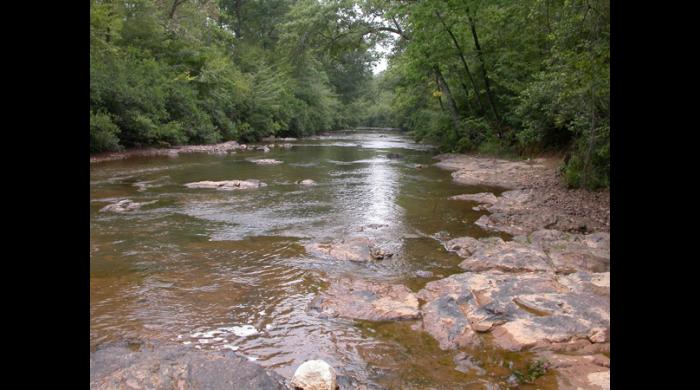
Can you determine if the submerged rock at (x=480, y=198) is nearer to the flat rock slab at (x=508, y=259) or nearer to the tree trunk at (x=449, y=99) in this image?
the flat rock slab at (x=508, y=259)

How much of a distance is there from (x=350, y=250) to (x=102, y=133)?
14646mm

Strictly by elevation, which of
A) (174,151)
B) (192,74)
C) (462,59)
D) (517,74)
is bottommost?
(174,151)

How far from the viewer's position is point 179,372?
11.1 feet

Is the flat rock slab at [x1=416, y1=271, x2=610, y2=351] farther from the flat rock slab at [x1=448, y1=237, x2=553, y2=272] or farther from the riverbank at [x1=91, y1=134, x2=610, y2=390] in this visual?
the flat rock slab at [x1=448, y1=237, x2=553, y2=272]

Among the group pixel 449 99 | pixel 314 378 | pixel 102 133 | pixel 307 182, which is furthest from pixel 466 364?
pixel 449 99

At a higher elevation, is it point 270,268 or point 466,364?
point 270,268

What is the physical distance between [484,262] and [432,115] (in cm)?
2230

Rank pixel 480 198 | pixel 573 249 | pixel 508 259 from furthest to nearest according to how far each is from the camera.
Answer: pixel 480 198 → pixel 573 249 → pixel 508 259

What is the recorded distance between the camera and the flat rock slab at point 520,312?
430 cm

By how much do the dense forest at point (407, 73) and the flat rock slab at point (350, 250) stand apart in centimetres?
453

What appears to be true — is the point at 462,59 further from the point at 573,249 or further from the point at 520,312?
the point at 520,312

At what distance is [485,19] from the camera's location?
17953mm

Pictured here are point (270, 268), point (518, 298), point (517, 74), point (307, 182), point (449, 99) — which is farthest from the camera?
point (449, 99)

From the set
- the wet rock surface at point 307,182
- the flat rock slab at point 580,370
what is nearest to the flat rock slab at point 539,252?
Result: the flat rock slab at point 580,370
